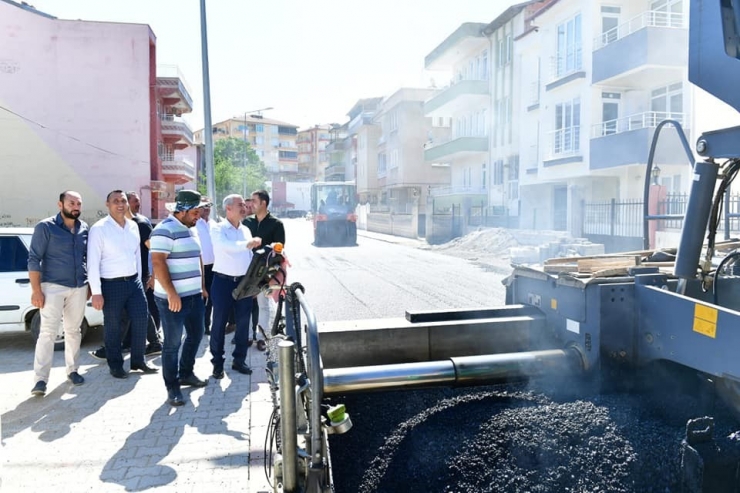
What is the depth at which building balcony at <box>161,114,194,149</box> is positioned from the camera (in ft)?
145

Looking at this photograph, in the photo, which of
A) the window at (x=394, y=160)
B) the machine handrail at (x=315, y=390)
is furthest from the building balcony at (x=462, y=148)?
the machine handrail at (x=315, y=390)

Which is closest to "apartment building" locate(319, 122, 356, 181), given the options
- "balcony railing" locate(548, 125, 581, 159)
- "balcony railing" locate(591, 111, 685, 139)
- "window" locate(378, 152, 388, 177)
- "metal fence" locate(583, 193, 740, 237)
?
"window" locate(378, 152, 388, 177)

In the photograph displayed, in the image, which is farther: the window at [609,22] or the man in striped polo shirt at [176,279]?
the window at [609,22]

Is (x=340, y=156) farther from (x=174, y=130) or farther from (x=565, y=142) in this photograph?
(x=565, y=142)

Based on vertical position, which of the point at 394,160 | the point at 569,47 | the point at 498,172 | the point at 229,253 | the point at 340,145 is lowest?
the point at 229,253

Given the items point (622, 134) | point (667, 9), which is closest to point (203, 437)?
point (622, 134)

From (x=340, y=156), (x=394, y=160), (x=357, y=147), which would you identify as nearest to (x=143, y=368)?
(x=394, y=160)

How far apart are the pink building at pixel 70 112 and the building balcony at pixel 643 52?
24455 millimetres

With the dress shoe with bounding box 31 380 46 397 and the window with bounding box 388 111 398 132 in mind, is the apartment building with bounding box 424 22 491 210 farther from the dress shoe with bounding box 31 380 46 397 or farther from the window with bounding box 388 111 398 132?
the dress shoe with bounding box 31 380 46 397

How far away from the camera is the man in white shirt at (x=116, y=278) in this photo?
5.96 m

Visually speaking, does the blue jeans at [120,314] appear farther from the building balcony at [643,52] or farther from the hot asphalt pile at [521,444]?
the building balcony at [643,52]

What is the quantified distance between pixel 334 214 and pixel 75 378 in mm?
25146

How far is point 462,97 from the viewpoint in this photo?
3600 centimetres

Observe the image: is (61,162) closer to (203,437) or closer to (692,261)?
(203,437)
